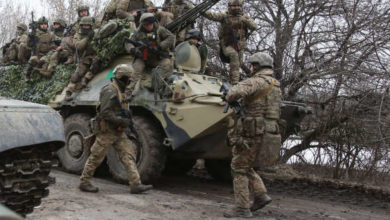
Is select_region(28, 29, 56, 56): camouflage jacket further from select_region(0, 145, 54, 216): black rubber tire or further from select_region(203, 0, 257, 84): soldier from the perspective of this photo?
select_region(0, 145, 54, 216): black rubber tire

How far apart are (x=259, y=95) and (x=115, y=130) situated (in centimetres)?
192

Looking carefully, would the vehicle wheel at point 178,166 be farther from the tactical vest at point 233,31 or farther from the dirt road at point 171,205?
the tactical vest at point 233,31

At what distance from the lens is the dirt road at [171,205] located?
18.4ft

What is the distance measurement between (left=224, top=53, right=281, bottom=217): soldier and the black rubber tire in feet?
7.07

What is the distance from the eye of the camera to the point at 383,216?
22.5 ft

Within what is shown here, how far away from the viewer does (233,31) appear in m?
9.47

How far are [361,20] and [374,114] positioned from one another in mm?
1867

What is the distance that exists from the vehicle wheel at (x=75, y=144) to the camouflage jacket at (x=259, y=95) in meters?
3.45

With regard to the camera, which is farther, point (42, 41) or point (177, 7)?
point (42, 41)

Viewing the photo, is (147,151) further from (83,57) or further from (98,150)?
(83,57)

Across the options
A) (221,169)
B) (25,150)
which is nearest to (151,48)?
(221,169)

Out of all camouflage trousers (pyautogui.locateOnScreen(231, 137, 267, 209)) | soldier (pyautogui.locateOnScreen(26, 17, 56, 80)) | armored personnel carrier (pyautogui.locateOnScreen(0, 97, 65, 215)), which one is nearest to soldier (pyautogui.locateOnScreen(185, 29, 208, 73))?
camouflage trousers (pyautogui.locateOnScreen(231, 137, 267, 209))

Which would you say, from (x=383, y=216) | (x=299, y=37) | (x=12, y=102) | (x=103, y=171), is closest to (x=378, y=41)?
(x=299, y=37)

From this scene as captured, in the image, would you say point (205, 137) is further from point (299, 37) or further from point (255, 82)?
point (299, 37)
